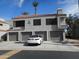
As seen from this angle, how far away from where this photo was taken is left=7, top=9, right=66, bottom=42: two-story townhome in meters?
36.5

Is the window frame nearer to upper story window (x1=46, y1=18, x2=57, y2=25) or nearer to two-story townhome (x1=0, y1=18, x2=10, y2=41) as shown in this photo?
upper story window (x1=46, y1=18, x2=57, y2=25)

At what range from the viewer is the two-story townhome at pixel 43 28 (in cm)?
3650

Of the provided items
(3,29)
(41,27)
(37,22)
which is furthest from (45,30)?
(3,29)

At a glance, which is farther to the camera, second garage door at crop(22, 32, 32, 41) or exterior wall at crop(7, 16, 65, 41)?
second garage door at crop(22, 32, 32, 41)

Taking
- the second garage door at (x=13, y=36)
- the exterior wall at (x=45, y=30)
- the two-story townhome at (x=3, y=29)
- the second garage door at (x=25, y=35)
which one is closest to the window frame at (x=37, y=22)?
the exterior wall at (x=45, y=30)

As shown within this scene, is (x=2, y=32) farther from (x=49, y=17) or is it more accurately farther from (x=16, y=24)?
(x=49, y=17)

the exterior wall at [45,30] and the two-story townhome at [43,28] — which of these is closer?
the exterior wall at [45,30]

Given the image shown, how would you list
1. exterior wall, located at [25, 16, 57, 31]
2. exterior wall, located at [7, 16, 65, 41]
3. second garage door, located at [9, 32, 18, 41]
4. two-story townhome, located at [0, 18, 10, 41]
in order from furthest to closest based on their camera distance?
two-story townhome, located at [0, 18, 10, 41] → second garage door, located at [9, 32, 18, 41] → exterior wall, located at [25, 16, 57, 31] → exterior wall, located at [7, 16, 65, 41]

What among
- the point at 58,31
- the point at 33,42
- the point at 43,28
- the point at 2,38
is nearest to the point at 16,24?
the point at 2,38

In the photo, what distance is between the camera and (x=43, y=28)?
37.5m

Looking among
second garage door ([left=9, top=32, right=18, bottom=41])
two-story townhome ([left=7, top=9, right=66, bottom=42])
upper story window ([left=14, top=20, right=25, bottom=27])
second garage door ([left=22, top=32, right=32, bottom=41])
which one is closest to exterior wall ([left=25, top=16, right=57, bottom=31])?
two-story townhome ([left=7, top=9, right=66, bottom=42])

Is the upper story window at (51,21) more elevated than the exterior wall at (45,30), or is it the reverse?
the upper story window at (51,21)

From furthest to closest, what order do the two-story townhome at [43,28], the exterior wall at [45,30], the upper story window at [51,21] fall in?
the upper story window at [51,21] → the two-story townhome at [43,28] → the exterior wall at [45,30]

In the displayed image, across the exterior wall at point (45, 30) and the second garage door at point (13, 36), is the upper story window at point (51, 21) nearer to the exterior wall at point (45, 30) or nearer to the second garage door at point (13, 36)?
the exterior wall at point (45, 30)
